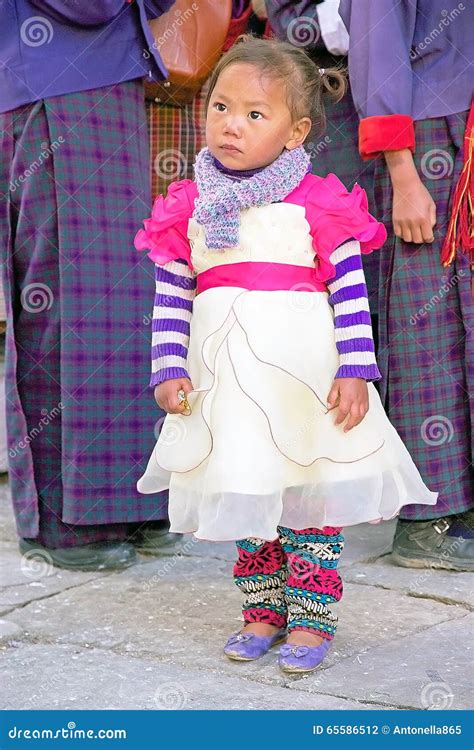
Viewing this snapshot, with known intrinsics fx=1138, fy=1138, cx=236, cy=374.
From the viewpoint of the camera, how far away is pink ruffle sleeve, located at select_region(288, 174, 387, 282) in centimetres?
225

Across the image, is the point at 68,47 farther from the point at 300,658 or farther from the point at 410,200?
the point at 300,658

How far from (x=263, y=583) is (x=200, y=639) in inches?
9.1

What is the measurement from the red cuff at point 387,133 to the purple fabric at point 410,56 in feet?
0.07

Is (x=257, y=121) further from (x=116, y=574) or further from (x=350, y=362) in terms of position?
(x=116, y=574)

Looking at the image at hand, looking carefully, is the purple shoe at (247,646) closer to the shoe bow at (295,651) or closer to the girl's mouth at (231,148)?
the shoe bow at (295,651)

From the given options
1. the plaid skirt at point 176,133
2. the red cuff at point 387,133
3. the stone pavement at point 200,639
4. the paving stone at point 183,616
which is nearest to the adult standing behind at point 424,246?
the red cuff at point 387,133

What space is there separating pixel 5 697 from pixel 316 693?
596 mm

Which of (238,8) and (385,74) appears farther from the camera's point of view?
(238,8)

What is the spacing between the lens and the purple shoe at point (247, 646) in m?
2.38

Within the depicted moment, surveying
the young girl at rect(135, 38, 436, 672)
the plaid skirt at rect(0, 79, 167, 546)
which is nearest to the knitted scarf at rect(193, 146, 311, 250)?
the young girl at rect(135, 38, 436, 672)

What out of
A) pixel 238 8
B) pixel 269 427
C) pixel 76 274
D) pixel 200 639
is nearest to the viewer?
pixel 269 427

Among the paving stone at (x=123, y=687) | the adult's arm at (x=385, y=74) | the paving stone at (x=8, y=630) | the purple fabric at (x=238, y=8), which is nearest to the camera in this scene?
the paving stone at (x=123, y=687)

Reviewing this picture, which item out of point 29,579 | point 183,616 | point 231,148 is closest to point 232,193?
point 231,148

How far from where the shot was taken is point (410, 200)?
2.88 metres
